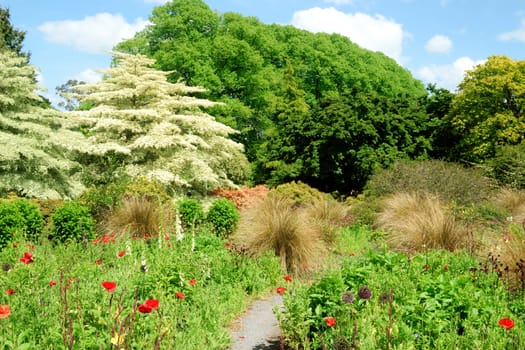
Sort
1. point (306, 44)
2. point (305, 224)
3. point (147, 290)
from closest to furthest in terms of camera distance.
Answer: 1. point (147, 290)
2. point (305, 224)
3. point (306, 44)

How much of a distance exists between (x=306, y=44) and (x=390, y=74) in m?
8.27

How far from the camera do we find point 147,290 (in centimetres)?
506

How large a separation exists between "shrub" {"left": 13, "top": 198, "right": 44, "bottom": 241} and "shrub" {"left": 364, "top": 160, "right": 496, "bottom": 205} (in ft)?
26.4

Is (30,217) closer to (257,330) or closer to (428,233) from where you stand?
(257,330)

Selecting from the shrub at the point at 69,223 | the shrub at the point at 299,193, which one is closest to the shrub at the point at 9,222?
the shrub at the point at 69,223

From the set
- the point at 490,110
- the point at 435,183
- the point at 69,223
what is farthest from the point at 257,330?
the point at 490,110

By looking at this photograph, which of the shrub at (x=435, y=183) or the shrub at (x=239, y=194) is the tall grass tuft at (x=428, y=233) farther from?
the shrub at (x=239, y=194)

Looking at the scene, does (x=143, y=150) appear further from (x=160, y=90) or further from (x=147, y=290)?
(x=147, y=290)

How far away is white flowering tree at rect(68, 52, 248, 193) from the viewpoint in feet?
52.0

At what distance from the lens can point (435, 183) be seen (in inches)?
497

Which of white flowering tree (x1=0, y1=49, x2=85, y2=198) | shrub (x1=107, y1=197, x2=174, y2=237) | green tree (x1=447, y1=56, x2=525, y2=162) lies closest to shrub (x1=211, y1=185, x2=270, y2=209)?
white flowering tree (x1=0, y1=49, x2=85, y2=198)

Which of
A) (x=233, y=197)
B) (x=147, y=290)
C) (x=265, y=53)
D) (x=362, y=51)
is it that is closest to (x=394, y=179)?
(x=233, y=197)

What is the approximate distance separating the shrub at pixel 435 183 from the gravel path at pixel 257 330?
273 inches

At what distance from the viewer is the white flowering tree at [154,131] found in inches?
624
